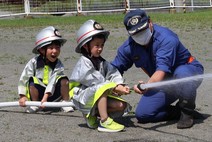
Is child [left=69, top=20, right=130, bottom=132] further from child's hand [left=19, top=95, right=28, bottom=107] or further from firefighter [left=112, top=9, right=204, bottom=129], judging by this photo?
child's hand [left=19, top=95, right=28, bottom=107]

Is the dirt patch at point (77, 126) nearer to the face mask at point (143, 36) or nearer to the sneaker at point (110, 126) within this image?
the sneaker at point (110, 126)

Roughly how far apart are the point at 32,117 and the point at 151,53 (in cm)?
152

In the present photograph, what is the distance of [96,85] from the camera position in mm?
5359

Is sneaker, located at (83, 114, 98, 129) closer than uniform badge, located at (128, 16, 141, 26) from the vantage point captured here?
No

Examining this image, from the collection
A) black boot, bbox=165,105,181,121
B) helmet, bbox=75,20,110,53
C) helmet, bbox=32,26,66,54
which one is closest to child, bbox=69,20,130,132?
helmet, bbox=75,20,110,53

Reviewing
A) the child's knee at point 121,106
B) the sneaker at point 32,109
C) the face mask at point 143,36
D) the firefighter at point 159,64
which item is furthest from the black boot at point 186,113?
the sneaker at point 32,109

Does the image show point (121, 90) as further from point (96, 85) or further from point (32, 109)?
point (32, 109)

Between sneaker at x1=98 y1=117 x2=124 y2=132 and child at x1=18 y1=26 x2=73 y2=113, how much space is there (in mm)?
991

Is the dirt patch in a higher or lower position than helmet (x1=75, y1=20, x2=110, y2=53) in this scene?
lower

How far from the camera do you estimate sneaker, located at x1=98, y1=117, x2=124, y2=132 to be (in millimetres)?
5239

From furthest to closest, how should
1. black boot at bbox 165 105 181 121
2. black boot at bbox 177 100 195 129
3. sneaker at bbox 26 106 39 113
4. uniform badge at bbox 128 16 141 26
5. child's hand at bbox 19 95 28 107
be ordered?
1. sneaker at bbox 26 106 39 113
2. child's hand at bbox 19 95 28 107
3. black boot at bbox 165 105 181 121
4. black boot at bbox 177 100 195 129
5. uniform badge at bbox 128 16 141 26

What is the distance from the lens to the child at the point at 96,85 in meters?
5.28

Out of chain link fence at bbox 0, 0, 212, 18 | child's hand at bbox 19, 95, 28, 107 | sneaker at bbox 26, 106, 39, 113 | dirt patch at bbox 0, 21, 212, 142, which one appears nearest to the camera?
dirt patch at bbox 0, 21, 212, 142

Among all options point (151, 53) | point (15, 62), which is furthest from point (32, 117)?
point (15, 62)
